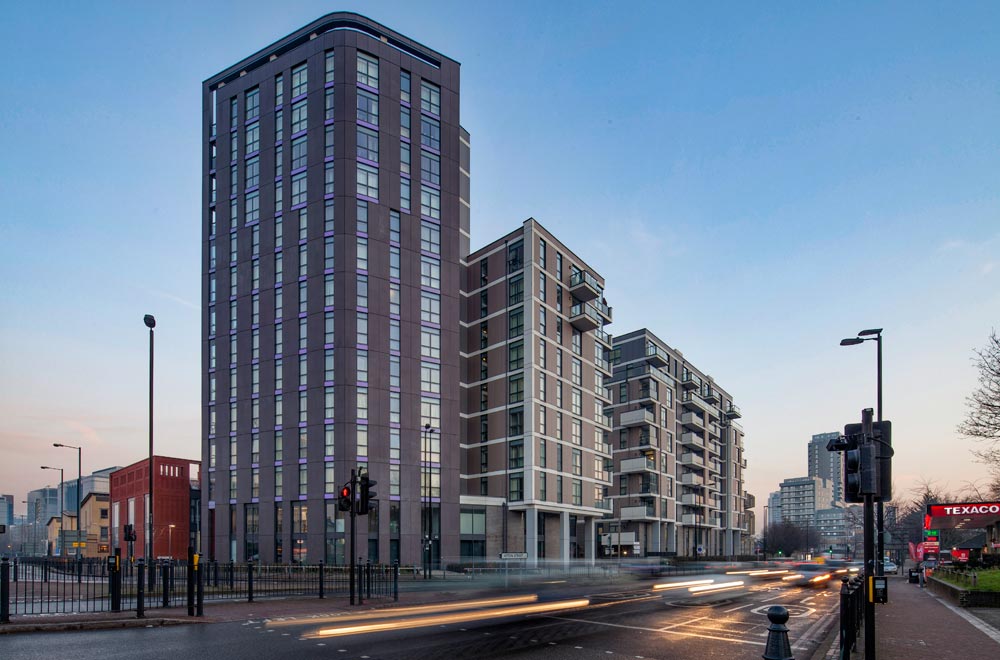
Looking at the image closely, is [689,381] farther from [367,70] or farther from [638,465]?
[367,70]

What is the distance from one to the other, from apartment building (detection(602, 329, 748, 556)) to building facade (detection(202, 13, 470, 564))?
31.4m

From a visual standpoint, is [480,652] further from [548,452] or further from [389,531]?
[548,452]

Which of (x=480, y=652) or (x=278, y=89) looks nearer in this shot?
(x=480, y=652)

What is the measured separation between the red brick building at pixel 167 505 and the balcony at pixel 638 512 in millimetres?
48963

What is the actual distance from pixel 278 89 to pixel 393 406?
2968cm

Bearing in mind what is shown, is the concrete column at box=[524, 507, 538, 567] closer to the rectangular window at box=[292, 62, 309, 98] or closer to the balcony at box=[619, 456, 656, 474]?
the balcony at box=[619, 456, 656, 474]

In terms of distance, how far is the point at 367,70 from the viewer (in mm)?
61000

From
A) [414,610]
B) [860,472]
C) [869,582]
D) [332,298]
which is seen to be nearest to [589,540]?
[332,298]

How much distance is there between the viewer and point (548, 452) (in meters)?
64.4

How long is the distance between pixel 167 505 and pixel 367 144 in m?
53.1

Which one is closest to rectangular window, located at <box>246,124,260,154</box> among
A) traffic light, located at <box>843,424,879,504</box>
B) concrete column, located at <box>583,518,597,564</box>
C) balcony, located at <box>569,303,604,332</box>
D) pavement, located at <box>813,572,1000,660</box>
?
balcony, located at <box>569,303,604,332</box>

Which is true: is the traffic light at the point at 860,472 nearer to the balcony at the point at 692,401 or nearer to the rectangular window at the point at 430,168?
the rectangular window at the point at 430,168

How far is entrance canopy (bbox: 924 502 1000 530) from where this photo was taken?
43562mm

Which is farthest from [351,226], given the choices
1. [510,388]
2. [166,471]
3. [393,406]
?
[166,471]
